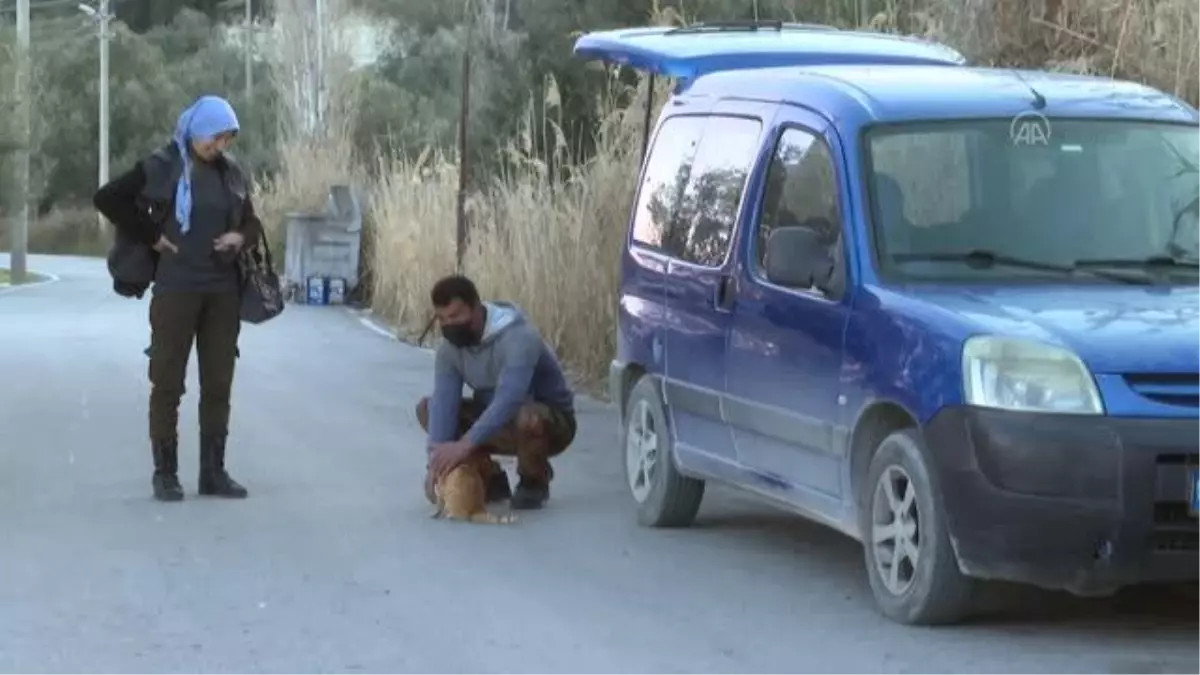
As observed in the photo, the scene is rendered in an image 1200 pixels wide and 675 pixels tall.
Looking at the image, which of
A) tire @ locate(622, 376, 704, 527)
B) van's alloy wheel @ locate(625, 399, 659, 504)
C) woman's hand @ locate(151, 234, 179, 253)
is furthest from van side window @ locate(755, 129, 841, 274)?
woman's hand @ locate(151, 234, 179, 253)

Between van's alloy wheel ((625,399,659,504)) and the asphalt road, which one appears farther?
van's alloy wheel ((625,399,659,504))

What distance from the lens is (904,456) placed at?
27.5 feet

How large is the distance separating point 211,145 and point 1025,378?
5.12 meters

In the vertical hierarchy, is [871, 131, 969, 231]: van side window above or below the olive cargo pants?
above

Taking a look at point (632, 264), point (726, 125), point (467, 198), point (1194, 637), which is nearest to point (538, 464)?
point (632, 264)

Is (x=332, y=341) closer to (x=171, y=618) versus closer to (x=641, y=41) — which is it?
(x=641, y=41)

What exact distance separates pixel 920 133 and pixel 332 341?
656 inches

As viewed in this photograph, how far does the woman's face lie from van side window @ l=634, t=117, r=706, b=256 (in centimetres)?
195

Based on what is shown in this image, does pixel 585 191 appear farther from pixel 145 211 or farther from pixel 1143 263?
pixel 1143 263

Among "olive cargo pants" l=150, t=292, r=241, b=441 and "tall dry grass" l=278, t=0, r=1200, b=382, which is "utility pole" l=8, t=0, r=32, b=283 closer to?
"tall dry grass" l=278, t=0, r=1200, b=382

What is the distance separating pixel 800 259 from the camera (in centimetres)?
912

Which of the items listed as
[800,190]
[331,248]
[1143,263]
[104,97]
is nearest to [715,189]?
[800,190]

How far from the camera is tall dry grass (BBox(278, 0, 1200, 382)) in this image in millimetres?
14016

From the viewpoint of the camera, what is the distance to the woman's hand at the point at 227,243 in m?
11.9
